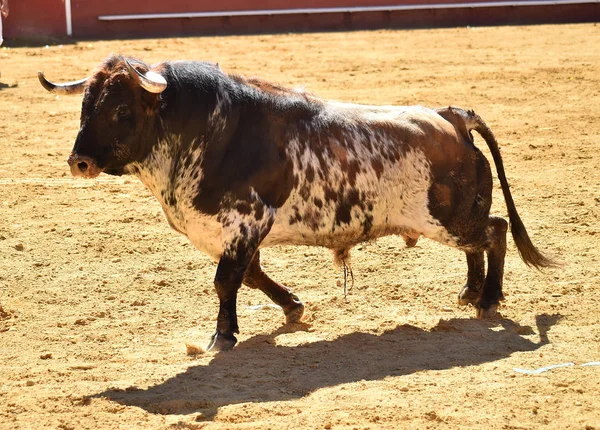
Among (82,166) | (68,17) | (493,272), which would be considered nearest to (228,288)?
(82,166)

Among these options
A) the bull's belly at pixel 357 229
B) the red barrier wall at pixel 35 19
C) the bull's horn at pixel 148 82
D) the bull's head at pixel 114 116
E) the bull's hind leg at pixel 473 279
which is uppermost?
the bull's horn at pixel 148 82

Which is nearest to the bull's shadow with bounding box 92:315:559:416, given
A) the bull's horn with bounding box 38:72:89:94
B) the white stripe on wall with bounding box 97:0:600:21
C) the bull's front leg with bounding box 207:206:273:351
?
the bull's front leg with bounding box 207:206:273:351

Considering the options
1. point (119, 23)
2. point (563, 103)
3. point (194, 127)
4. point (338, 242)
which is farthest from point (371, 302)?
point (119, 23)

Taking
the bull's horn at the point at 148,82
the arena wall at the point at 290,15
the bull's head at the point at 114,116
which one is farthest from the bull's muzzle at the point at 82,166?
the arena wall at the point at 290,15

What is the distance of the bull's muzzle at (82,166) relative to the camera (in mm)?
5461

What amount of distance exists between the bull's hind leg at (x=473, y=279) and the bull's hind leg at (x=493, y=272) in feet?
0.20

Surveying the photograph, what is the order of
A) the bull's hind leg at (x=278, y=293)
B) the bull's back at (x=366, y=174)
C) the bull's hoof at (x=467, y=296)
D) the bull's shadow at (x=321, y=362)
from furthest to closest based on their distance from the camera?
the bull's hoof at (x=467, y=296)
the bull's hind leg at (x=278, y=293)
the bull's back at (x=366, y=174)
the bull's shadow at (x=321, y=362)

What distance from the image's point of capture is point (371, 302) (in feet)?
21.2

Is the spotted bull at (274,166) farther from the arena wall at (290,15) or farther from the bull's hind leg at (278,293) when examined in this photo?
the arena wall at (290,15)

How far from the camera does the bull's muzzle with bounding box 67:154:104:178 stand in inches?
215

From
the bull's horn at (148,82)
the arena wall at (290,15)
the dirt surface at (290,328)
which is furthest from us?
the arena wall at (290,15)

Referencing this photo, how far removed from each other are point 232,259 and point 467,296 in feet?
4.90

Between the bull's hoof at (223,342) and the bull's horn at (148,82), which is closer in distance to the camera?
the bull's horn at (148,82)

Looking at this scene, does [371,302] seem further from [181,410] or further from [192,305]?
[181,410]
